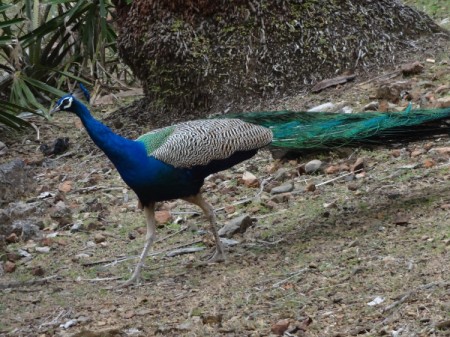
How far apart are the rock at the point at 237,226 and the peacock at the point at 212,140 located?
350 millimetres

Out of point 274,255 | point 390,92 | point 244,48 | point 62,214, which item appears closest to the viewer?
point 274,255

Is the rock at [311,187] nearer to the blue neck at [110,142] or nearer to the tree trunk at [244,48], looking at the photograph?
the blue neck at [110,142]

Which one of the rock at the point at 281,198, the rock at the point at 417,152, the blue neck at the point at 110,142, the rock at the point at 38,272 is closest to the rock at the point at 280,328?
the blue neck at the point at 110,142

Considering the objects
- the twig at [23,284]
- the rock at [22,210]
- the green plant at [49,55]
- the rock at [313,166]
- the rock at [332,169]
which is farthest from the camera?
the green plant at [49,55]

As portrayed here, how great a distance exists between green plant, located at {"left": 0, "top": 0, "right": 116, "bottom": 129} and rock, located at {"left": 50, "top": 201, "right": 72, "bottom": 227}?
1832mm

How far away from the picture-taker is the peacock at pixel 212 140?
183 inches

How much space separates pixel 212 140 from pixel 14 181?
2430 millimetres

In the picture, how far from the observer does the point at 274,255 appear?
186 inches

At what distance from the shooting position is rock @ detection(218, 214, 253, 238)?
526cm

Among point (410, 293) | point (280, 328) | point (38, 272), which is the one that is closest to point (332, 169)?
point (38, 272)

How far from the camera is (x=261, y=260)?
471 centimetres

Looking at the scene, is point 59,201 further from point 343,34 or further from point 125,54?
point 343,34

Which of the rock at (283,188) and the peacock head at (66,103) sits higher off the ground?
the peacock head at (66,103)

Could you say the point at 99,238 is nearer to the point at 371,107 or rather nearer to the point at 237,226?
the point at 237,226
